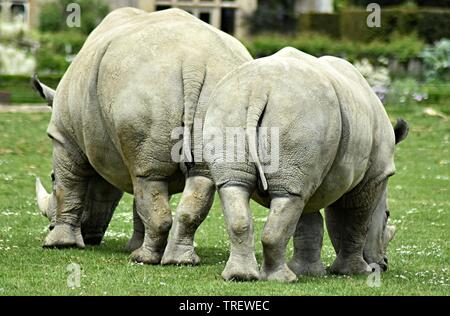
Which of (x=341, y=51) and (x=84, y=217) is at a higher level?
(x=84, y=217)

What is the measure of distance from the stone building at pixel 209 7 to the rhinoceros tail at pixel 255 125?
33220 millimetres

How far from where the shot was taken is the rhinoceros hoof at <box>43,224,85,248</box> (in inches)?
502

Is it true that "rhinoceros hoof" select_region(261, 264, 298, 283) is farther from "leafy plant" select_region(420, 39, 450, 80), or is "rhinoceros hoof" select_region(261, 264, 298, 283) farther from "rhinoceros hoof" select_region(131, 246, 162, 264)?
"leafy plant" select_region(420, 39, 450, 80)

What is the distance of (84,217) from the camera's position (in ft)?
43.2

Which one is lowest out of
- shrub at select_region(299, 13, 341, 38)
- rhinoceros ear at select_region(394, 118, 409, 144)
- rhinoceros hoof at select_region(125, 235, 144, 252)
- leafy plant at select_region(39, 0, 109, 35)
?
shrub at select_region(299, 13, 341, 38)

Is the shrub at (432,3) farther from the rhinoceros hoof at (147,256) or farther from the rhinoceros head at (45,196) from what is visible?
the rhinoceros hoof at (147,256)

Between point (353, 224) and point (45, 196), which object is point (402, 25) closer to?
point (45, 196)

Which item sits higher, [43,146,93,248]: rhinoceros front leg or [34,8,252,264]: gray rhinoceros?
[34,8,252,264]: gray rhinoceros

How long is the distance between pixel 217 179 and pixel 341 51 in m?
26.0

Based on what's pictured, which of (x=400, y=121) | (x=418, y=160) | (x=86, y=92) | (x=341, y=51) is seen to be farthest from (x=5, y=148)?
(x=341, y=51)

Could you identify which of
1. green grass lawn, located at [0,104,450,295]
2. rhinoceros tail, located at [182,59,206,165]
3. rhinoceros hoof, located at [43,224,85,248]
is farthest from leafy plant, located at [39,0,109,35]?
rhinoceros tail, located at [182,59,206,165]

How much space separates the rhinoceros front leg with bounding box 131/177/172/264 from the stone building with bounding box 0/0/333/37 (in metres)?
31.6

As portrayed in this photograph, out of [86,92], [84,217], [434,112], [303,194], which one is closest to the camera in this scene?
[303,194]

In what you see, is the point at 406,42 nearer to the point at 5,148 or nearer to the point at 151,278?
the point at 5,148
